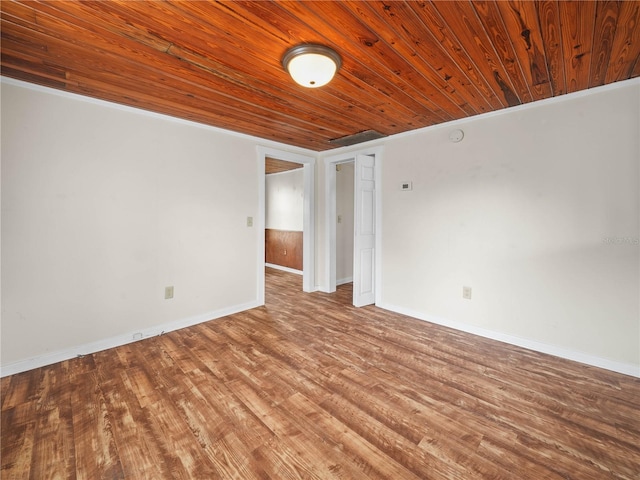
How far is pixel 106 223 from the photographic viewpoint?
8.48 feet

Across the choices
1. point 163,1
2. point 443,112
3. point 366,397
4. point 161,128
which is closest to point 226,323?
point 366,397

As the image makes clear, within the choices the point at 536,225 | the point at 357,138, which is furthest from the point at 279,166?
the point at 536,225

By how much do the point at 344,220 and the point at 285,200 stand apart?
68.8 inches

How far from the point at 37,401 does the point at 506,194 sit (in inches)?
161

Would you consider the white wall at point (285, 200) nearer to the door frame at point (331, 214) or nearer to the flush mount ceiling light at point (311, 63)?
the door frame at point (331, 214)

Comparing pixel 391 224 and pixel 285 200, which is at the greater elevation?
pixel 285 200

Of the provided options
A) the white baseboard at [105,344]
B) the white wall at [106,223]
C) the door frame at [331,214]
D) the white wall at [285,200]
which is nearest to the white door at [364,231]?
the door frame at [331,214]

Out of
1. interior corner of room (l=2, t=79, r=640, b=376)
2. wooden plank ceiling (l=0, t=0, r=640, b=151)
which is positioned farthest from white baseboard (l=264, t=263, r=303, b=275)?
wooden plank ceiling (l=0, t=0, r=640, b=151)

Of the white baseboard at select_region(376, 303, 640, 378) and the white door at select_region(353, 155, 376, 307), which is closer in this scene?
the white baseboard at select_region(376, 303, 640, 378)

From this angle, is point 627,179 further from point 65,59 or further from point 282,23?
point 65,59

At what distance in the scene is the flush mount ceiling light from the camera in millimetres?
1678

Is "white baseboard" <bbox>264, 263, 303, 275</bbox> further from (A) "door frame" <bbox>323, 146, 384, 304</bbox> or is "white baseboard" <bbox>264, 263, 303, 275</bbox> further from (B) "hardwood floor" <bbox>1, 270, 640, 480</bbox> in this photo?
(B) "hardwood floor" <bbox>1, 270, 640, 480</bbox>

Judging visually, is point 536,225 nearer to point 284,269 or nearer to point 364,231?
point 364,231

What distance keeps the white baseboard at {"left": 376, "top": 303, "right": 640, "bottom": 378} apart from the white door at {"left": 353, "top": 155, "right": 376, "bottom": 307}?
74 cm
